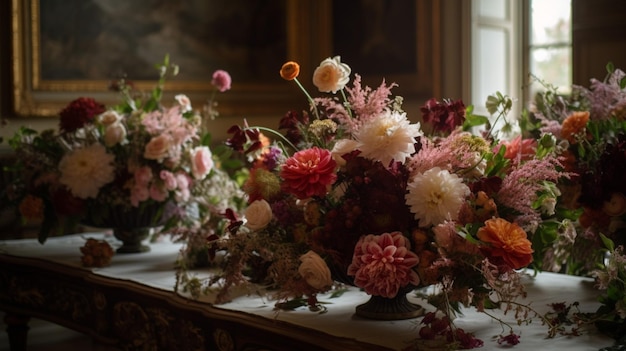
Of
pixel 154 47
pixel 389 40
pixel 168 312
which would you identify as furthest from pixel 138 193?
pixel 389 40

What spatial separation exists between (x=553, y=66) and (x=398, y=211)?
432 centimetres

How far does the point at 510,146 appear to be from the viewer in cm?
270

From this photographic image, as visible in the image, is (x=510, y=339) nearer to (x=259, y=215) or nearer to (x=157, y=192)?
(x=259, y=215)

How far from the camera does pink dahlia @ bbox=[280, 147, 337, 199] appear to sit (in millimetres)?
2342

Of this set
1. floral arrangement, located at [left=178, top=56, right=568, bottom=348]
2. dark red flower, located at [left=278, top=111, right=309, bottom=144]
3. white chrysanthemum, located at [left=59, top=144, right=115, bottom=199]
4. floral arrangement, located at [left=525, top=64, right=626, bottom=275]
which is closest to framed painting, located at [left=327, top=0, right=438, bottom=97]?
white chrysanthemum, located at [left=59, top=144, right=115, bottom=199]

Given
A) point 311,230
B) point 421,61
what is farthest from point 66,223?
point 421,61

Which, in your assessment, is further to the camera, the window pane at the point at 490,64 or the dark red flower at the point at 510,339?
the window pane at the point at 490,64

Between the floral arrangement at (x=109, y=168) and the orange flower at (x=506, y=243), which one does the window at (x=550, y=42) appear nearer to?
the floral arrangement at (x=109, y=168)

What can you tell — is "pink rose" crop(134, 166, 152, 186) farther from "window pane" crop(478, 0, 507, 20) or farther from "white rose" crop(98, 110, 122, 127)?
"window pane" crop(478, 0, 507, 20)

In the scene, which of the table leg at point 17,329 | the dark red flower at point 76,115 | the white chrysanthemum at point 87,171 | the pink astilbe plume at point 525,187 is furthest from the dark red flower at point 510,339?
the table leg at point 17,329

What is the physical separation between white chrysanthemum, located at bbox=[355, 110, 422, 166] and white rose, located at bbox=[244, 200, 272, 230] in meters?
0.37

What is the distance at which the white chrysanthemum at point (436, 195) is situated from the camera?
2223 millimetres

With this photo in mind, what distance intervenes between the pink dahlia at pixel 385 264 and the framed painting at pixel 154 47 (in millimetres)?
3467

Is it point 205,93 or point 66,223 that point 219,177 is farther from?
point 205,93
